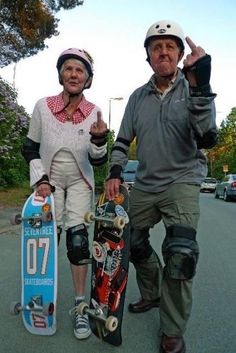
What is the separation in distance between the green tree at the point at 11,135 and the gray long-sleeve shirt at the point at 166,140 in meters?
7.40

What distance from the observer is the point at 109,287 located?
300 cm

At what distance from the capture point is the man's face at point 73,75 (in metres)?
3.35

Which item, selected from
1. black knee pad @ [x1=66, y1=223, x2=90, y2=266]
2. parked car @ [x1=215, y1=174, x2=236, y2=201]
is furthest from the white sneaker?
parked car @ [x1=215, y1=174, x2=236, y2=201]

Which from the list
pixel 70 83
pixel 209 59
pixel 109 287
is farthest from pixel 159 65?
pixel 109 287

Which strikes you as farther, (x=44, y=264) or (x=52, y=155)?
(x=52, y=155)

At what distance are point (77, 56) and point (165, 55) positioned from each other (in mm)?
714

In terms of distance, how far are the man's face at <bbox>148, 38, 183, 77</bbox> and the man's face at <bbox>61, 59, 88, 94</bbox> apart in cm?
59

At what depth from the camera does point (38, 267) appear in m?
3.17

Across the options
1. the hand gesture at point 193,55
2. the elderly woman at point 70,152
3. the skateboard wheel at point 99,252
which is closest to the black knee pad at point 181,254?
the skateboard wheel at point 99,252

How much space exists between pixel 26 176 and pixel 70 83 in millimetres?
16086

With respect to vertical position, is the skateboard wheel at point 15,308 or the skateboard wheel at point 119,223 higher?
the skateboard wheel at point 119,223

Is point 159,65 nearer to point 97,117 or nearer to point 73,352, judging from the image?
point 97,117

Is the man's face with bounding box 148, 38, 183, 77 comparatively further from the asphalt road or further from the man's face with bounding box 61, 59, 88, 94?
the asphalt road

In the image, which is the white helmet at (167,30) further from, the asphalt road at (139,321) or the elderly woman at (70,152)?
the asphalt road at (139,321)
